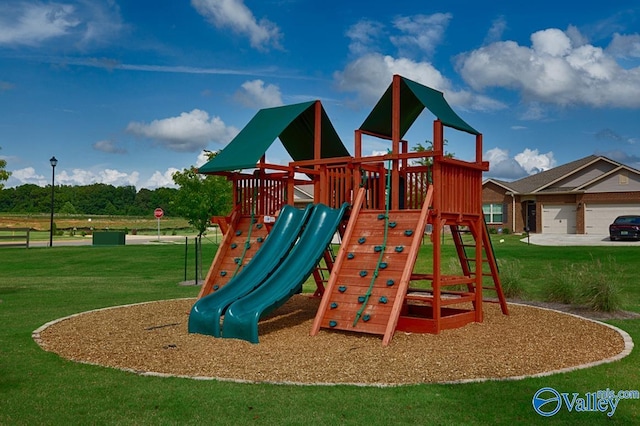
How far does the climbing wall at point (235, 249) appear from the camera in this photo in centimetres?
1117

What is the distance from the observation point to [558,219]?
40.8 meters

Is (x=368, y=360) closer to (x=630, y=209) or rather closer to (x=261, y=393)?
(x=261, y=393)

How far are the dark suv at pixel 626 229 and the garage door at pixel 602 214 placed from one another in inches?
198

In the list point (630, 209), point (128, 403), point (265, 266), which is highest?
point (630, 209)

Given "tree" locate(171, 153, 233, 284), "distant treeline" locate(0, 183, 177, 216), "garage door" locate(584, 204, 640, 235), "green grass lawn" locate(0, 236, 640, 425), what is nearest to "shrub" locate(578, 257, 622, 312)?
"green grass lawn" locate(0, 236, 640, 425)

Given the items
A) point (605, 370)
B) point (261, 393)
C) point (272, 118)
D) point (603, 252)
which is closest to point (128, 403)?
point (261, 393)

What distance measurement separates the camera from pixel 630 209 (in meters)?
37.9

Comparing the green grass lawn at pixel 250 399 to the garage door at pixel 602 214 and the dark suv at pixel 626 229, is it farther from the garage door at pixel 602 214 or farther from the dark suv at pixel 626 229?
the garage door at pixel 602 214

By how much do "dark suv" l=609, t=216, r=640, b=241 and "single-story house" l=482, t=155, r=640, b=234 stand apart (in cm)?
532

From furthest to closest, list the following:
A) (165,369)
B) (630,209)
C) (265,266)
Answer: (630,209) < (265,266) < (165,369)

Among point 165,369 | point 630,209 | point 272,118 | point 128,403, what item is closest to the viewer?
point 128,403

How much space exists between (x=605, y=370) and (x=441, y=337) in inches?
97.5

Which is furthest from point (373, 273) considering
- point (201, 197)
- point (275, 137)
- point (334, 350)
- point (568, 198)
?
point (568, 198)

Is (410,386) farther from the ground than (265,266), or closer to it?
closer to it
